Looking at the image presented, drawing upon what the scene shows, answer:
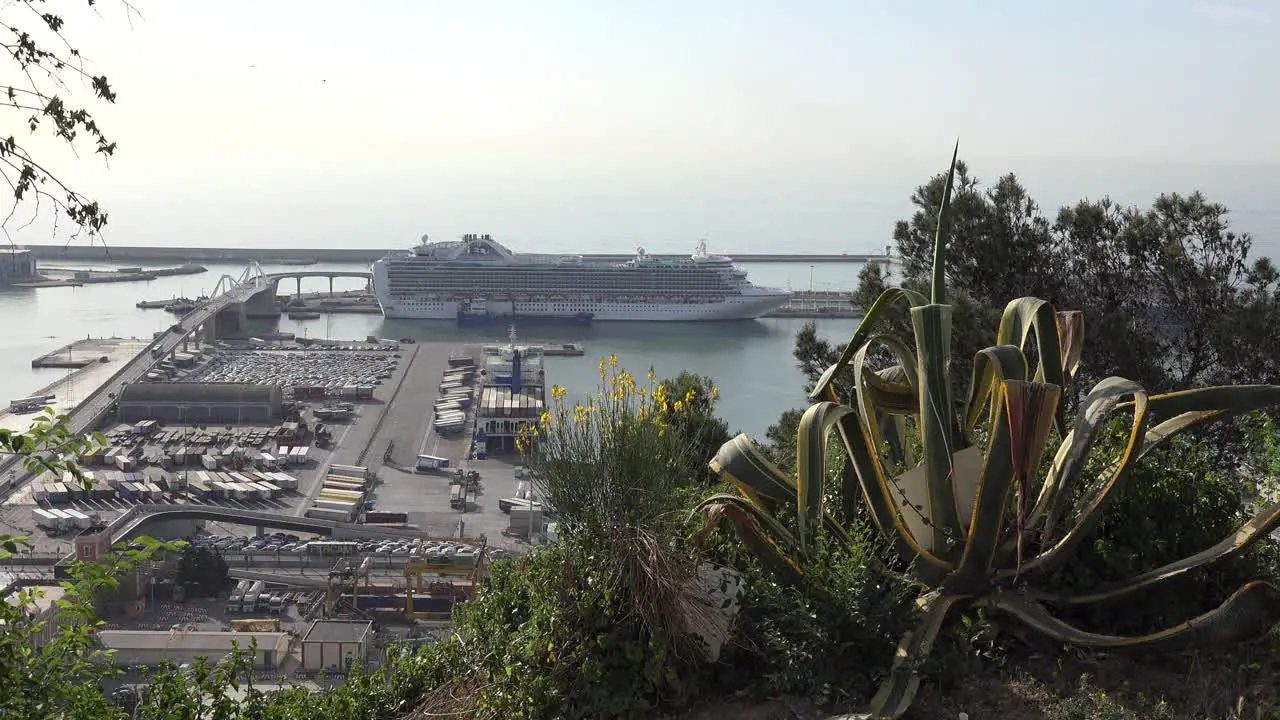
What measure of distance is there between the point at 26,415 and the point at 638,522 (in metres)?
21.6

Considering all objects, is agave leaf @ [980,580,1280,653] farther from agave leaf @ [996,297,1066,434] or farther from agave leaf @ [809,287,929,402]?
agave leaf @ [809,287,929,402]

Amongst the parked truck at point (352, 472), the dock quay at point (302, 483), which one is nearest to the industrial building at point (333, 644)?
the dock quay at point (302, 483)

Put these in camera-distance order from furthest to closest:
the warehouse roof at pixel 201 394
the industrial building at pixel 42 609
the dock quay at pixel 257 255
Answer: the dock quay at pixel 257 255 → the warehouse roof at pixel 201 394 → the industrial building at pixel 42 609

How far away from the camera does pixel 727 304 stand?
110ft

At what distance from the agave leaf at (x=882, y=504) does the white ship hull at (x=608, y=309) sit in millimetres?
31157

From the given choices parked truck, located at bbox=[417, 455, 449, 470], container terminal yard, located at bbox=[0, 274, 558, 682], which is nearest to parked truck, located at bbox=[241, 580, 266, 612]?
container terminal yard, located at bbox=[0, 274, 558, 682]

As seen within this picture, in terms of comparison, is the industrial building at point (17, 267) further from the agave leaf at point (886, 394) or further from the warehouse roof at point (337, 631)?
the agave leaf at point (886, 394)

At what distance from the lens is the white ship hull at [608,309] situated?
33.6 metres

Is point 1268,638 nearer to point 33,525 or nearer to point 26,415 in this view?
point 33,525

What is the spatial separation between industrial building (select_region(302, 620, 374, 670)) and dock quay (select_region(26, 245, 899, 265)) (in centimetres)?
3799

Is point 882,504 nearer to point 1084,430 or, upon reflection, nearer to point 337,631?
point 1084,430

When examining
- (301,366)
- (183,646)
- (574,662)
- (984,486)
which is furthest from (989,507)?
(301,366)

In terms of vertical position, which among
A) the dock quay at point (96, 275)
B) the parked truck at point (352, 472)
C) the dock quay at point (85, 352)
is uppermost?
the dock quay at point (96, 275)

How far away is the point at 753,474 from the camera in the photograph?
2.68m
